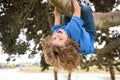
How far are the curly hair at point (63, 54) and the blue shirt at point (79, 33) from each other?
9 cm

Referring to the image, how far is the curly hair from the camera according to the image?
13.3 ft

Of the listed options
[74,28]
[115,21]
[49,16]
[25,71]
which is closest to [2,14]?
[49,16]

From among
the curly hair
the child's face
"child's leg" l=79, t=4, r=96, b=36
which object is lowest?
the curly hair

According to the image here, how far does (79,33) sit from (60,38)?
28 centimetres

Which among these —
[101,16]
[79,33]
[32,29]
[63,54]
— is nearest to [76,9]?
[79,33]

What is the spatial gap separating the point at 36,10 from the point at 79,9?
6237 millimetres

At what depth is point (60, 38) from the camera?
402 cm

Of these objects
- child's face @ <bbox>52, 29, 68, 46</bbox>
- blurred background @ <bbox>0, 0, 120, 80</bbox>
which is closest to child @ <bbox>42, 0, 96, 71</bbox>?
child's face @ <bbox>52, 29, 68, 46</bbox>

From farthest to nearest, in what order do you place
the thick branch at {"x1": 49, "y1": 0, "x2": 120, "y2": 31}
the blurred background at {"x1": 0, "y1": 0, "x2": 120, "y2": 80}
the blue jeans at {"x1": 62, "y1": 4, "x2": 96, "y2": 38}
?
the blurred background at {"x1": 0, "y1": 0, "x2": 120, "y2": 80} < the blue jeans at {"x1": 62, "y1": 4, "x2": 96, "y2": 38} < the thick branch at {"x1": 49, "y1": 0, "x2": 120, "y2": 31}

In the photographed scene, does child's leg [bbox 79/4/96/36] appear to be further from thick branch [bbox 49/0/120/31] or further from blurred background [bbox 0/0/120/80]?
blurred background [bbox 0/0/120/80]

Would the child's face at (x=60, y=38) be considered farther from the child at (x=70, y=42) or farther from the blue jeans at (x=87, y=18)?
the blue jeans at (x=87, y=18)

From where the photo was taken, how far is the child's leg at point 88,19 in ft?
14.4

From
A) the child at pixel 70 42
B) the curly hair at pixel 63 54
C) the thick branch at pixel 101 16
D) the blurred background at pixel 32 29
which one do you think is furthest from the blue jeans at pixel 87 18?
the blurred background at pixel 32 29

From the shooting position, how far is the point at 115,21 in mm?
5105
